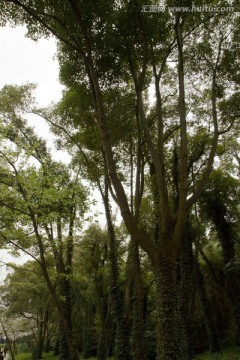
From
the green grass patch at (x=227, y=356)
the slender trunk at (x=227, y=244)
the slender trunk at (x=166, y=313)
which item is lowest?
the green grass patch at (x=227, y=356)

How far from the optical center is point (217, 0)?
895 cm

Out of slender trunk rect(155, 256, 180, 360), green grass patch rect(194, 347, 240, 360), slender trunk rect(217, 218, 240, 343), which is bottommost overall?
green grass patch rect(194, 347, 240, 360)

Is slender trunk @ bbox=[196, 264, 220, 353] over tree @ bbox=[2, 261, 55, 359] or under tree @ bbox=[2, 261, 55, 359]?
under

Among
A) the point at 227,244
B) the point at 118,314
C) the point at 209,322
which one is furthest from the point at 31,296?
the point at 118,314

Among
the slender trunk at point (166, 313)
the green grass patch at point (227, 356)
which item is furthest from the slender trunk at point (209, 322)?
the slender trunk at point (166, 313)

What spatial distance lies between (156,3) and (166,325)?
8.74 metres

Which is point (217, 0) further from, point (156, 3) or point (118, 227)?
point (118, 227)

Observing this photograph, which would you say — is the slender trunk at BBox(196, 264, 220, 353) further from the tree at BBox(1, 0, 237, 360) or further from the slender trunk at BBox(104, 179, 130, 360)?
the tree at BBox(1, 0, 237, 360)

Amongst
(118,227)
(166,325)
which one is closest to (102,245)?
(118,227)

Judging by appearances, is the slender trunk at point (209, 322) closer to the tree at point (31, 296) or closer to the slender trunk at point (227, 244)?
the slender trunk at point (227, 244)

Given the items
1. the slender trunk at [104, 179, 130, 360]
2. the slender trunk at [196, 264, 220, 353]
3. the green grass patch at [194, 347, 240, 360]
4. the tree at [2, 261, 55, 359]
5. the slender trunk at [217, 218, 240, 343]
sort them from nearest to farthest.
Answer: the slender trunk at [104, 179, 130, 360]
the green grass patch at [194, 347, 240, 360]
the slender trunk at [196, 264, 220, 353]
the slender trunk at [217, 218, 240, 343]
the tree at [2, 261, 55, 359]

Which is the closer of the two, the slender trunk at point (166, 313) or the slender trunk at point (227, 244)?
the slender trunk at point (166, 313)

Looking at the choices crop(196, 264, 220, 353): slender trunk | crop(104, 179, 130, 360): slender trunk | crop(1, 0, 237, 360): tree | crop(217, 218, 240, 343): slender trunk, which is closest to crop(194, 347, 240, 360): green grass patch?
crop(196, 264, 220, 353): slender trunk

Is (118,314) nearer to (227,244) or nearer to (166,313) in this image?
(166,313)
